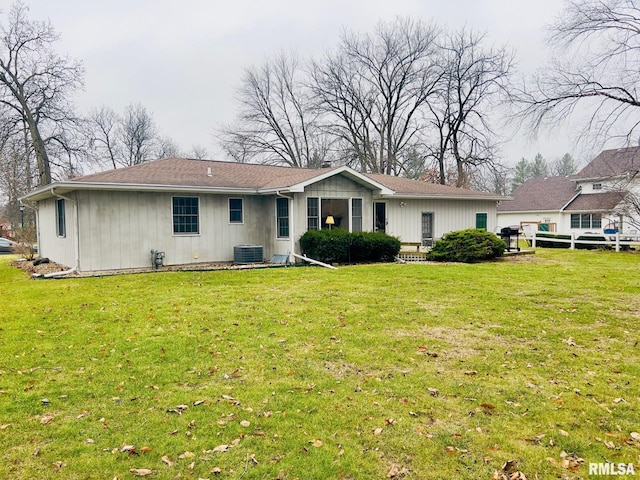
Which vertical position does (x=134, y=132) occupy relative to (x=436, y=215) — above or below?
above

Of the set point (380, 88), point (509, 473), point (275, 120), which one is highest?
point (380, 88)

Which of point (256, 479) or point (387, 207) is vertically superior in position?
point (387, 207)

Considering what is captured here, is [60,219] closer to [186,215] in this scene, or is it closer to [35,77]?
[186,215]

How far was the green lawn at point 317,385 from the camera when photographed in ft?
10.2

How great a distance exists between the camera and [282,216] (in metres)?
14.7

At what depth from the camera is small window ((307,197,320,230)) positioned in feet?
48.2

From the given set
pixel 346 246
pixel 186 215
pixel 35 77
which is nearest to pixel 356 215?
pixel 346 246

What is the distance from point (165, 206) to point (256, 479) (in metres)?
11.7

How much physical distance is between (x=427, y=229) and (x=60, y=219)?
1385cm

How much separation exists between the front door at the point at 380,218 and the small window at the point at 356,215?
1.69m

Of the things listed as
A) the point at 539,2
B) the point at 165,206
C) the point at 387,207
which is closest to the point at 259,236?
the point at 165,206

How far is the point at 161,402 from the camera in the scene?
397cm

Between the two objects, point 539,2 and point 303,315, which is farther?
point 539,2

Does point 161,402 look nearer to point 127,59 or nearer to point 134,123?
point 127,59
